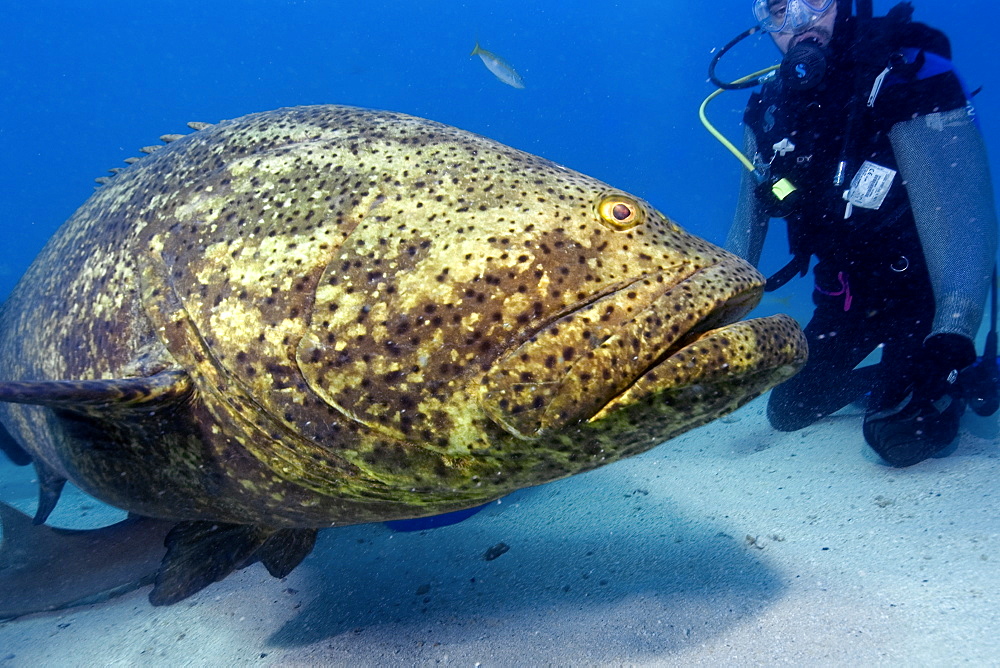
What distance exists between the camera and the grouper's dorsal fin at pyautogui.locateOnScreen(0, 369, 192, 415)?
1.82 metres

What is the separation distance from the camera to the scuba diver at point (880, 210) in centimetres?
407

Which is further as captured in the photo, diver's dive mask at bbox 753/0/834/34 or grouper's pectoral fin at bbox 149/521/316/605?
diver's dive mask at bbox 753/0/834/34

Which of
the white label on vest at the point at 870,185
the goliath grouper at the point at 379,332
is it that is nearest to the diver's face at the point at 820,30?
the white label on vest at the point at 870,185

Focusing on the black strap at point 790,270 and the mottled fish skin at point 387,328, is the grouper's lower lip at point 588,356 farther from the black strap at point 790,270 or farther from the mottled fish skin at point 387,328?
the black strap at point 790,270

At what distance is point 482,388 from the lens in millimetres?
1766

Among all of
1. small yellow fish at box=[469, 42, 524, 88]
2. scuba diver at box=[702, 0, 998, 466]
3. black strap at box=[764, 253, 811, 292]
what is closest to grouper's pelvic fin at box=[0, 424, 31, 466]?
black strap at box=[764, 253, 811, 292]

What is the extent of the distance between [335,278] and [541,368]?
0.84 m

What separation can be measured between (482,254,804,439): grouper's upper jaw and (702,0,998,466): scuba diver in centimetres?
331

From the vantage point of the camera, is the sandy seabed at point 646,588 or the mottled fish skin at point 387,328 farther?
the sandy seabed at point 646,588

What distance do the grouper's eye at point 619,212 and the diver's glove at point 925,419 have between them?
336 cm

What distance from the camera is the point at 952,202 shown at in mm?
4098

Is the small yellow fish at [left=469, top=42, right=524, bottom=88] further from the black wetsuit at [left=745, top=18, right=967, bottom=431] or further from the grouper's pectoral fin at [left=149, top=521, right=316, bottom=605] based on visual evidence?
the grouper's pectoral fin at [left=149, top=521, right=316, bottom=605]

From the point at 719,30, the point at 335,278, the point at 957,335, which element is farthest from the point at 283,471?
the point at 719,30

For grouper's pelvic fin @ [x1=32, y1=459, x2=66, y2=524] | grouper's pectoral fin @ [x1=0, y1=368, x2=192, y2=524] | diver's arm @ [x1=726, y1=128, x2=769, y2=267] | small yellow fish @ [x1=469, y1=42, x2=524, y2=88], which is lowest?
diver's arm @ [x1=726, y1=128, x2=769, y2=267]
